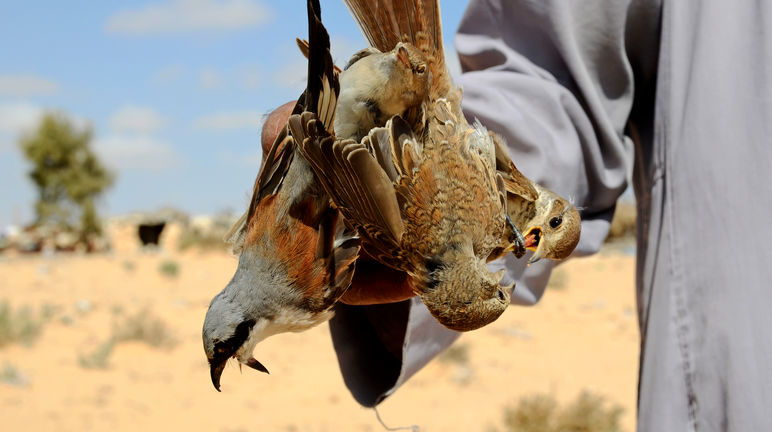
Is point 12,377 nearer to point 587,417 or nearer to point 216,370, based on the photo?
point 587,417

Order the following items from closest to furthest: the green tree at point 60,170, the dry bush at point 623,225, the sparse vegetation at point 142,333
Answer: the sparse vegetation at point 142,333 < the dry bush at point 623,225 < the green tree at point 60,170

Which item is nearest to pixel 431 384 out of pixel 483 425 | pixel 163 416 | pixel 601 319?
pixel 483 425

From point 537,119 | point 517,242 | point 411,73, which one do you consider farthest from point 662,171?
point 411,73

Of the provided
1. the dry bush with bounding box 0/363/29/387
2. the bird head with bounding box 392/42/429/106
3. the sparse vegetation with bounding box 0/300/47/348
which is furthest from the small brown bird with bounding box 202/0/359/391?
the sparse vegetation with bounding box 0/300/47/348

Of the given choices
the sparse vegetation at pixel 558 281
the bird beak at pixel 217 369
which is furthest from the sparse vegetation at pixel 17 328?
the sparse vegetation at pixel 558 281

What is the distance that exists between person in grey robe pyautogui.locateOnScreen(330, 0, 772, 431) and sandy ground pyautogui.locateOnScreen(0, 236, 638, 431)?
15.2 ft

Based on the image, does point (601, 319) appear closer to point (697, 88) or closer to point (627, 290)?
point (627, 290)

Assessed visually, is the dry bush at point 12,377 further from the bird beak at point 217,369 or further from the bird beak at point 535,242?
the bird beak at point 535,242

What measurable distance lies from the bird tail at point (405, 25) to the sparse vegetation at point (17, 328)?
803cm

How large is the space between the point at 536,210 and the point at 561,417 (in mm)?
5453

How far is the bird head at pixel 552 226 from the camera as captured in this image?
1615 mm

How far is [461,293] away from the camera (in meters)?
1.30

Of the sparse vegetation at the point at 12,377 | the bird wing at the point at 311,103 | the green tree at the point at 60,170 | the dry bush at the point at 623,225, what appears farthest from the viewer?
the green tree at the point at 60,170

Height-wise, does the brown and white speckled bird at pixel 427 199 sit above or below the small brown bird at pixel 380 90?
below
